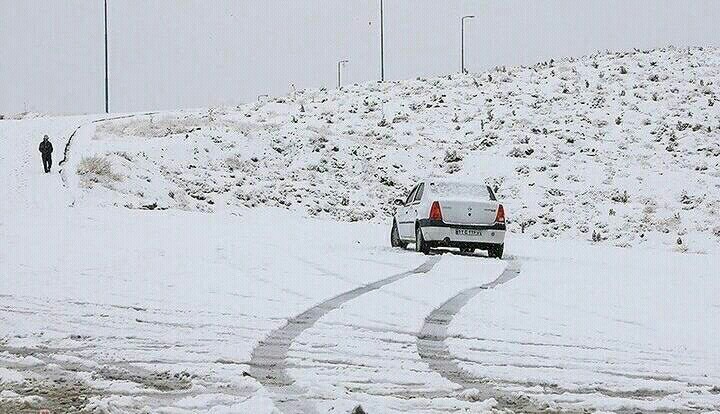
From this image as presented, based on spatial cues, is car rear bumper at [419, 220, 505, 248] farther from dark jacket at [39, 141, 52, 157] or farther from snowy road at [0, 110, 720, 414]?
dark jacket at [39, 141, 52, 157]

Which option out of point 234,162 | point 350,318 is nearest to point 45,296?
point 350,318

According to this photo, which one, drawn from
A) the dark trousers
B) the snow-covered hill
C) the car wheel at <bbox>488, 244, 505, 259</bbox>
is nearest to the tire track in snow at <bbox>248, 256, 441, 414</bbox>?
the car wheel at <bbox>488, 244, 505, 259</bbox>

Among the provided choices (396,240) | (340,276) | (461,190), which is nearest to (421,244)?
(461,190)

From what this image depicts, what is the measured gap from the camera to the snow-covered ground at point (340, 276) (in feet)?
22.3

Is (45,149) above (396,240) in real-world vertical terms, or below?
above

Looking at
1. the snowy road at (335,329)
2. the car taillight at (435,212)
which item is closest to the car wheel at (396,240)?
the snowy road at (335,329)

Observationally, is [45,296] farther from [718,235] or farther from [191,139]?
[191,139]

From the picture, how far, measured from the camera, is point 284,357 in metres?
7.75

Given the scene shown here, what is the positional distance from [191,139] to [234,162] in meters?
2.42

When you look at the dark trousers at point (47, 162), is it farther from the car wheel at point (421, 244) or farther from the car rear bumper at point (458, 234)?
the car rear bumper at point (458, 234)

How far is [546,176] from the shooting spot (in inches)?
1449

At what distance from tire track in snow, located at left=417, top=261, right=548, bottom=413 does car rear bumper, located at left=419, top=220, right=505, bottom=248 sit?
536 centimetres

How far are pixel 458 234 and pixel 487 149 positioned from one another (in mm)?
24477

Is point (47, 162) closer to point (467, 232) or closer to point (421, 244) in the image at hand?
point (421, 244)
